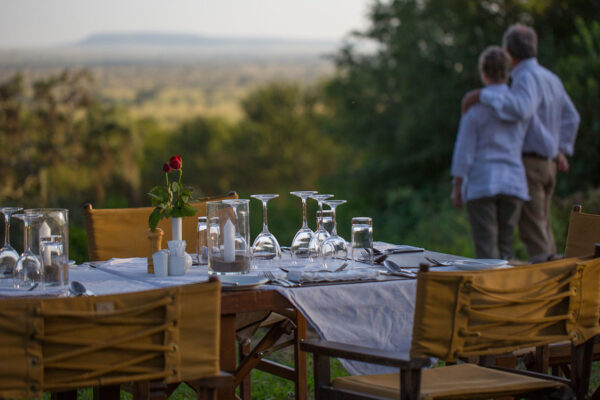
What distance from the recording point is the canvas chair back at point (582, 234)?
301 centimetres

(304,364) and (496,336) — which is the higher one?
(496,336)

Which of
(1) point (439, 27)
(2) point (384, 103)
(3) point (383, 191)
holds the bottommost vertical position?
(3) point (383, 191)

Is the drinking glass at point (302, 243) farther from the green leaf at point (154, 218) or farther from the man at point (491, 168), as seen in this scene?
the man at point (491, 168)

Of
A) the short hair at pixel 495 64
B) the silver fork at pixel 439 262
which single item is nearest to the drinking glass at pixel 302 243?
the silver fork at pixel 439 262

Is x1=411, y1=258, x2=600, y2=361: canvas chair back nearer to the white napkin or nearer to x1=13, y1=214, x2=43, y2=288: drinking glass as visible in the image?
the white napkin

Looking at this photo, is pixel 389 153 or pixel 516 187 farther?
pixel 389 153

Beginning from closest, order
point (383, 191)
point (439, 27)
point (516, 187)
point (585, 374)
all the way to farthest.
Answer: point (585, 374) < point (516, 187) < point (439, 27) < point (383, 191)

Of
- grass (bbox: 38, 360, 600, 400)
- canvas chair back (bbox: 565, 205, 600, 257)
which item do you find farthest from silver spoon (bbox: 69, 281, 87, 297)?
canvas chair back (bbox: 565, 205, 600, 257)

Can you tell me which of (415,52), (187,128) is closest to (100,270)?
(415,52)

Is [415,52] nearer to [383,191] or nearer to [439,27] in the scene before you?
[439,27]

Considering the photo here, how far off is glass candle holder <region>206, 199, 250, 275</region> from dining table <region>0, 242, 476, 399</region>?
0.17 feet

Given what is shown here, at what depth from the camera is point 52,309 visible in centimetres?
179

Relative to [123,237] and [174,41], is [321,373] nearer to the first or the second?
[123,237]

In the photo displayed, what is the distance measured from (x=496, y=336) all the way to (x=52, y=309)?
3.44 ft
